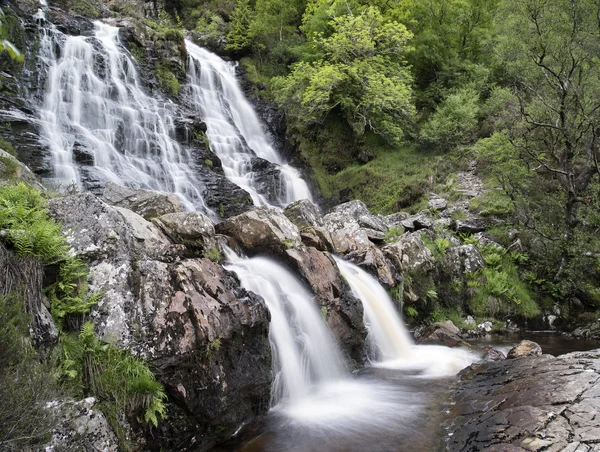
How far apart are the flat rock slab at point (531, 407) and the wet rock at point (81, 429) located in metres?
3.86

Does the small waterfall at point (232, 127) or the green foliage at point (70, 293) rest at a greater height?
the small waterfall at point (232, 127)

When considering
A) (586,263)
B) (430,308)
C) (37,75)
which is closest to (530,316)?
(586,263)

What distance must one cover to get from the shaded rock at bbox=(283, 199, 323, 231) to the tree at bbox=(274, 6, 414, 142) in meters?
9.02

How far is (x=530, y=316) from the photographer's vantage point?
11938 millimetres

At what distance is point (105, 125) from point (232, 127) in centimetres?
670

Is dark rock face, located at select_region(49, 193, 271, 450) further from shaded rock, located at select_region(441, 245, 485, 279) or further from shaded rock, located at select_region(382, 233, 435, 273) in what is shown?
shaded rock, located at select_region(441, 245, 485, 279)

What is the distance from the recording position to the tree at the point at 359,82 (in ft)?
A: 62.2

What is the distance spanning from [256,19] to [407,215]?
19549 mm

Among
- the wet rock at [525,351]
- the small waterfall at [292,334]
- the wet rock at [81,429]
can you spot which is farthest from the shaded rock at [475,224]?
the wet rock at [81,429]

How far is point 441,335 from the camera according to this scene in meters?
9.93

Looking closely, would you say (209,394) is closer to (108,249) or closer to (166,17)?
(108,249)

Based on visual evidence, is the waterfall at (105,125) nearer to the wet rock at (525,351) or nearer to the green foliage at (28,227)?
the green foliage at (28,227)

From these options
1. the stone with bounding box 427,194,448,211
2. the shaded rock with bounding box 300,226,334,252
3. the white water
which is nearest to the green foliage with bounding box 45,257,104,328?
the shaded rock with bounding box 300,226,334,252

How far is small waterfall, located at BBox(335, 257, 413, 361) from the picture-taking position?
29.8 ft
